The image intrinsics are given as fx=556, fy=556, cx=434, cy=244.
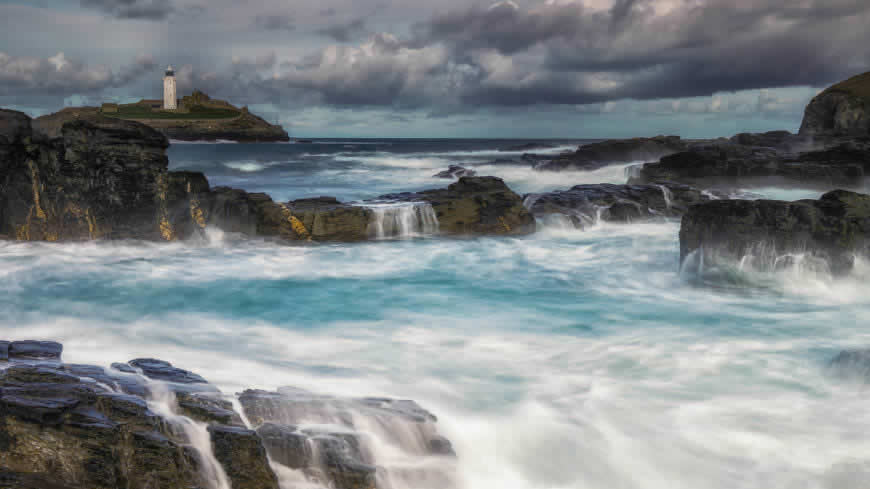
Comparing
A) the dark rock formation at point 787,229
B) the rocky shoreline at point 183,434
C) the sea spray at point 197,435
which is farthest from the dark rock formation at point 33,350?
the dark rock formation at point 787,229

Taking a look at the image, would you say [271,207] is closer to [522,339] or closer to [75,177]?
[75,177]

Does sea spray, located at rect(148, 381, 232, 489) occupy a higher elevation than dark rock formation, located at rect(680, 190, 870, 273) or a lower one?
lower

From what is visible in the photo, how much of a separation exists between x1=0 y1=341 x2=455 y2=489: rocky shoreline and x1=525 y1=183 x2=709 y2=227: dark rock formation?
11138 millimetres

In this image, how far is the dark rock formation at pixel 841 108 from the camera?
37.1 meters

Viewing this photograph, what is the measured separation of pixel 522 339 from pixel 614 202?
920 centimetres

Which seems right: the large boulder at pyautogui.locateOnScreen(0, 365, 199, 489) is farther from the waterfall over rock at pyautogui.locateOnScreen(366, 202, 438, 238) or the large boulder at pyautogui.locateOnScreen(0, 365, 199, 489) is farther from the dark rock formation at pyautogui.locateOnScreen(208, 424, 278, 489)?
the waterfall over rock at pyautogui.locateOnScreen(366, 202, 438, 238)

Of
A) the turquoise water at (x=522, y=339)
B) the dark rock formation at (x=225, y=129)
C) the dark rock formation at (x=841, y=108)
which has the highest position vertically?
the dark rock formation at (x=225, y=129)

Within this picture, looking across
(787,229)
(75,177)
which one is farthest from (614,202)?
(75,177)

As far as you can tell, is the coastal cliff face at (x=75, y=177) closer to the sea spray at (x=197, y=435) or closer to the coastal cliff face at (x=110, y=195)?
the coastal cliff face at (x=110, y=195)

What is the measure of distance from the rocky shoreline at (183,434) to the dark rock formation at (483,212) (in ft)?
30.4

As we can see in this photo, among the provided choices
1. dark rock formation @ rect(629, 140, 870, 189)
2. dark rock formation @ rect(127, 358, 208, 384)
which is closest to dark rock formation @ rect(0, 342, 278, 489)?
dark rock formation @ rect(127, 358, 208, 384)

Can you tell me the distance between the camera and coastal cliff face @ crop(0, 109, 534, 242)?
10.3m

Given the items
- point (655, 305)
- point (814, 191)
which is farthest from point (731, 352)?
point (814, 191)

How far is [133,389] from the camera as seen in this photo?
352 cm
